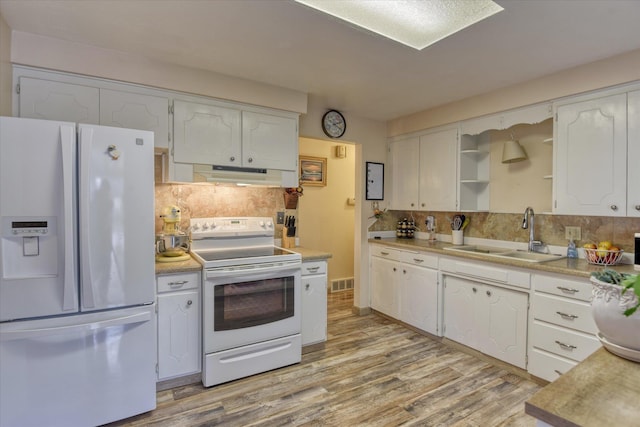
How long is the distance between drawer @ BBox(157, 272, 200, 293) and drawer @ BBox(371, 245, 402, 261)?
2.13 metres

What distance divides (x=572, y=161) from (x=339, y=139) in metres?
2.15

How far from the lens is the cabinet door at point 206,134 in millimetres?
2611

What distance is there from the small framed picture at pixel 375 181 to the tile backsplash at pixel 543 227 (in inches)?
11.6

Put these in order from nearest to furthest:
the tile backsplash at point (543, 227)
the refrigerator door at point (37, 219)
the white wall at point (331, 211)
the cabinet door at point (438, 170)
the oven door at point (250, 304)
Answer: the refrigerator door at point (37, 219), the oven door at point (250, 304), the tile backsplash at point (543, 227), the cabinet door at point (438, 170), the white wall at point (331, 211)

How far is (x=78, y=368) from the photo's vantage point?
1.86 metres

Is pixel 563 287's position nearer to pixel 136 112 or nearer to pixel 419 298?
pixel 419 298

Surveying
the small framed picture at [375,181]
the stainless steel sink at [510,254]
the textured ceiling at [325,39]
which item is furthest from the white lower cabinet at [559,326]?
the small framed picture at [375,181]

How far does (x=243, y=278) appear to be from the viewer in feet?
8.27

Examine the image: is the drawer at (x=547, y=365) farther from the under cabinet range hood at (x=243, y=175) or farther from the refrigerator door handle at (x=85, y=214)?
the refrigerator door handle at (x=85, y=214)

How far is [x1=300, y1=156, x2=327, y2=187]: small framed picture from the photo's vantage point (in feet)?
15.5

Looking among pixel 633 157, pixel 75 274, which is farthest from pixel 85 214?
pixel 633 157

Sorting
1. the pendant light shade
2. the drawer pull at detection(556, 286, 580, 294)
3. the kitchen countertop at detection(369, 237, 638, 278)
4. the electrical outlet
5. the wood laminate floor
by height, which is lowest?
the wood laminate floor

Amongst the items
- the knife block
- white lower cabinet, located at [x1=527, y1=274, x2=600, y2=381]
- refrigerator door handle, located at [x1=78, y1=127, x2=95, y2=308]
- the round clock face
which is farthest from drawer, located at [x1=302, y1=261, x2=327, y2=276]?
white lower cabinet, located at [x1=527, y1=274, x2=600, y2=381]

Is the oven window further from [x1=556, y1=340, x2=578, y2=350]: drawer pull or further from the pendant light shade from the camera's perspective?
the pendant light shade
